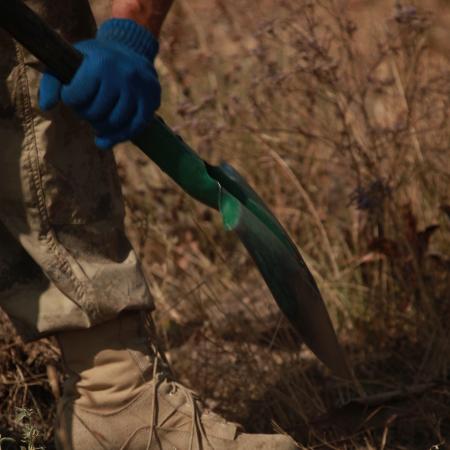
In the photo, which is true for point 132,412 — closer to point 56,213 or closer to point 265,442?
point 265,442

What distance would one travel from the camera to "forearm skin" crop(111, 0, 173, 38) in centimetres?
212

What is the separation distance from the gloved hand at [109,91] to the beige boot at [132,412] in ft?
1.47

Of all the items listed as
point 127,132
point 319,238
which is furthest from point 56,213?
point 319,238

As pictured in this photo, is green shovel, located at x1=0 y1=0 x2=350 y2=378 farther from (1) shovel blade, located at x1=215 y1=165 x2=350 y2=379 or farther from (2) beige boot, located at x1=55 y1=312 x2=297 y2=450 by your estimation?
(2) beige boot, located at x1=55 y1=312 x2=297 y2=450

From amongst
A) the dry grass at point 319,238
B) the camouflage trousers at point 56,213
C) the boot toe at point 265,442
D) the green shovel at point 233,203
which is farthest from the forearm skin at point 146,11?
the boot toe at point 265,442

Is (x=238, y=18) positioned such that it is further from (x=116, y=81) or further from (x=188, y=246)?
(x=116, y=81)

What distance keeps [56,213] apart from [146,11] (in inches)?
16.7

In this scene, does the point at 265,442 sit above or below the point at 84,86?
below

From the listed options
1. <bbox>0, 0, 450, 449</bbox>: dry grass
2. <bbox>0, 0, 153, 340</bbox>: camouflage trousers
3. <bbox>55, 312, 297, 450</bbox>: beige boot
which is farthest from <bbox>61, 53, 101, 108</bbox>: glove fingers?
<bbox>0, 0, 450, 449</bbox>: dry grass

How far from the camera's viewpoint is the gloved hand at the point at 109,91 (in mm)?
1880

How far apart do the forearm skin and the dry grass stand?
0.72 meters

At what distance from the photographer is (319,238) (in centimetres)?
335

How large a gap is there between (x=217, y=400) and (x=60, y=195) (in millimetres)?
881

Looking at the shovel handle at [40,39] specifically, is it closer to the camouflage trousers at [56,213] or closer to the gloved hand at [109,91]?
the gloved hand at [109,91]
